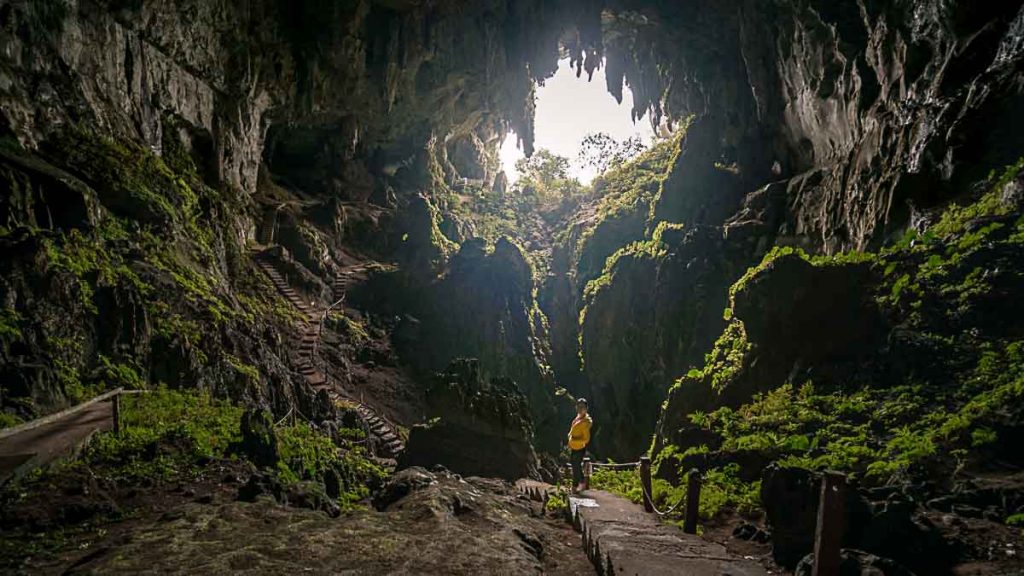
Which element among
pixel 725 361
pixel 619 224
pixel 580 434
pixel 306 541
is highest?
pixel 619 224

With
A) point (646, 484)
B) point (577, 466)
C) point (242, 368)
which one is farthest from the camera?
point (242, 368)

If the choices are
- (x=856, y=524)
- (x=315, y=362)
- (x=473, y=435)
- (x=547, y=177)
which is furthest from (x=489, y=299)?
(x=547, y=177)

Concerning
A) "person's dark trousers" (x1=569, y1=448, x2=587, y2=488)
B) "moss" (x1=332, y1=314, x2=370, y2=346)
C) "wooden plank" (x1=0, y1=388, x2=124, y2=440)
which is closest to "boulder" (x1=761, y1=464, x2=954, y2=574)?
"person's dark trousers" (x1=569, y1=448, x2=587, y2=488)

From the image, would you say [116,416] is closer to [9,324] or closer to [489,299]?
[9,324]

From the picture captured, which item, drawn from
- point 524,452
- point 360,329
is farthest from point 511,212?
point 524,452

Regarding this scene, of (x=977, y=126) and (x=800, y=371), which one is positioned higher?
(x=977, y=126)

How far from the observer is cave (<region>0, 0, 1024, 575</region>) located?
648 cm

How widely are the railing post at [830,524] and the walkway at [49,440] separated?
8.48m

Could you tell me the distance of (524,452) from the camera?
47.9 ft

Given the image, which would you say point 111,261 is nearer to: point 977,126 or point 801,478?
point 801,478

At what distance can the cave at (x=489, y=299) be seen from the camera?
6.48 meters

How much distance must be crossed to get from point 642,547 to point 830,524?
96.2 inches

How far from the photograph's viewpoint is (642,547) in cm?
602

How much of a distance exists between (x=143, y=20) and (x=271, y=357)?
1330 cm
